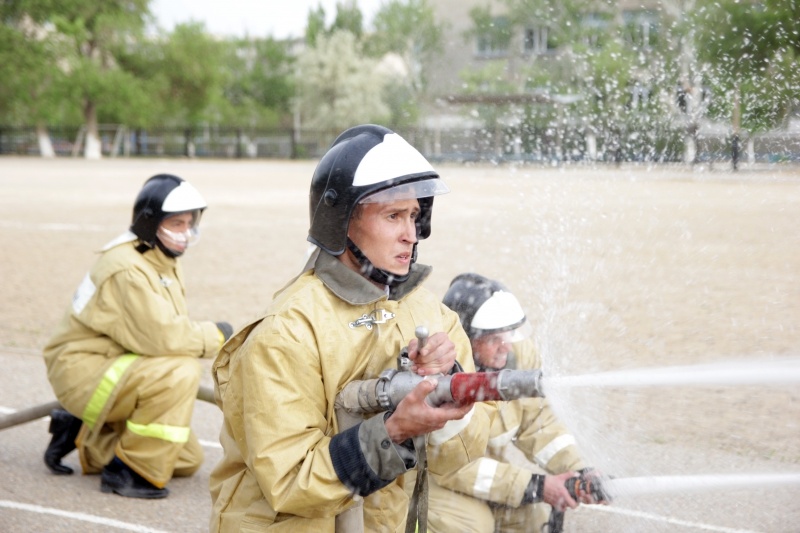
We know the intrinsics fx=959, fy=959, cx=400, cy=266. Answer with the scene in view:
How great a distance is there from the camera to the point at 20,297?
11.0 meters

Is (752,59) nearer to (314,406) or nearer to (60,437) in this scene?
(60,437)

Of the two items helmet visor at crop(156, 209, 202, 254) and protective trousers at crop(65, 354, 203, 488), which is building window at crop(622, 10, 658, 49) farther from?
protective trousers at crop(65, 354, 203, 488)

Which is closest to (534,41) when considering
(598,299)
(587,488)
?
(598,299)

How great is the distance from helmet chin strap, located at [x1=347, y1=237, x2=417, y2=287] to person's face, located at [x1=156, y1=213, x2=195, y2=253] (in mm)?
2764

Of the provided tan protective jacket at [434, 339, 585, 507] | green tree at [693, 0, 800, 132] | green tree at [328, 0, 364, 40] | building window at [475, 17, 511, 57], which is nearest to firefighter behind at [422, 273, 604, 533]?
tan protective jacket at [434, 339, 585, 507]

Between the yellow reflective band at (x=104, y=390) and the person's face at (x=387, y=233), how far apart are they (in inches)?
109

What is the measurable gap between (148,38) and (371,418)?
5320 cm

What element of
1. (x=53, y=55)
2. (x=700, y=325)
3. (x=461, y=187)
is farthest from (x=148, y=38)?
(x=700, y=325)

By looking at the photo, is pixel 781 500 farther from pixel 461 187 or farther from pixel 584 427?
pixel 461 187

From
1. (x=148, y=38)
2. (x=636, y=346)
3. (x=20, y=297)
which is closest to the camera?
(x=636, y=346)

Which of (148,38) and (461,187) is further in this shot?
(148,38)

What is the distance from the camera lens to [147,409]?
516cm

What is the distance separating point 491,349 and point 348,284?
1421 mm

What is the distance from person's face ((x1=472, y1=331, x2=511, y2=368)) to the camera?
4008 mm
